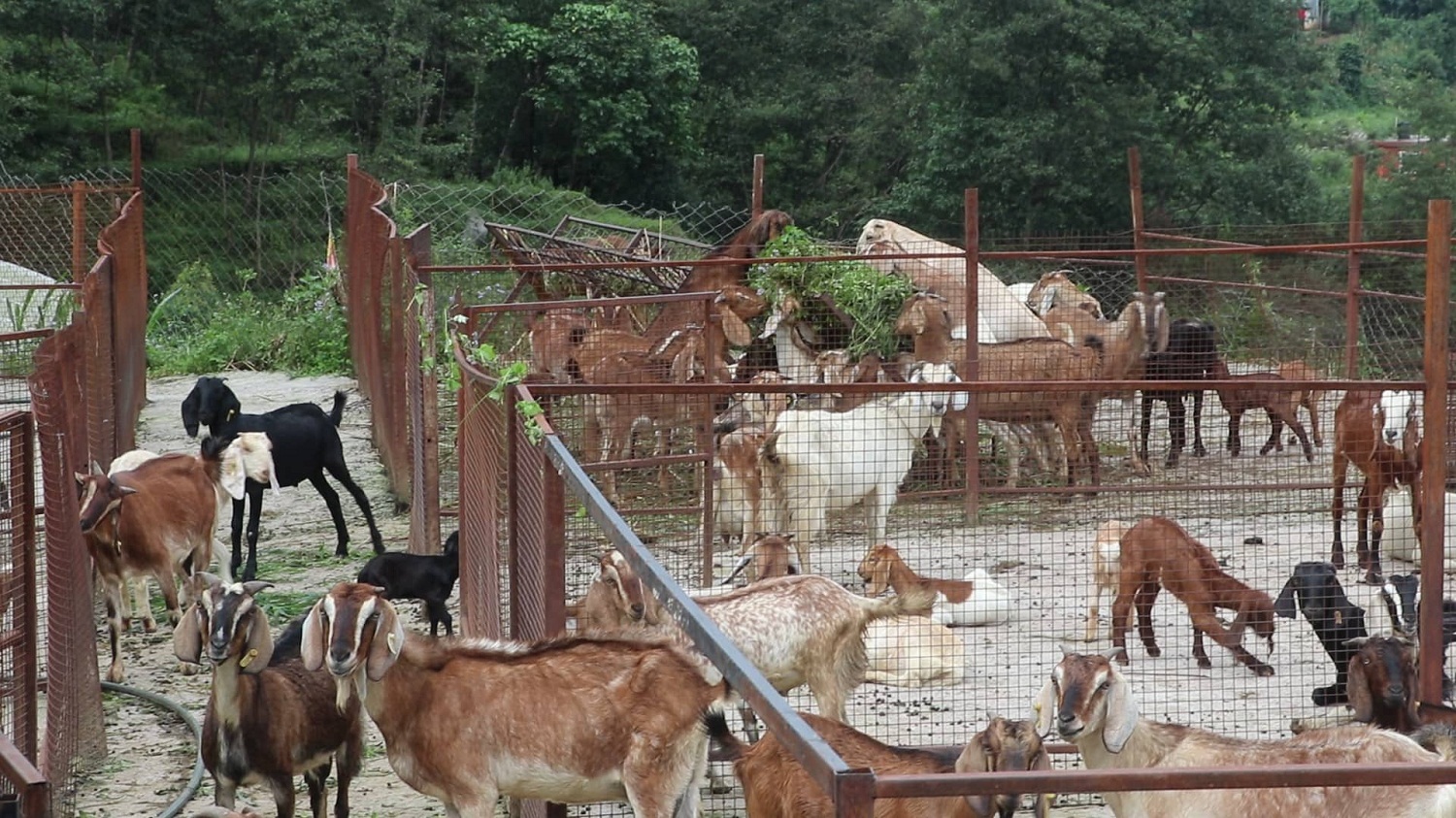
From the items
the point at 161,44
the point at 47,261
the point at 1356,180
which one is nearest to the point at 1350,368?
the point at 1356,180

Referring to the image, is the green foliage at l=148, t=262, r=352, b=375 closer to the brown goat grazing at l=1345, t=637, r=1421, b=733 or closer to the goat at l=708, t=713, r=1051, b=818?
the brown goat grazing at l=1345, t=637, r=1421, b=733

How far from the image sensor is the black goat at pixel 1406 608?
752 centimetres

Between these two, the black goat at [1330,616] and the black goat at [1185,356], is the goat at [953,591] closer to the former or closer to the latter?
the black goat at [1330,616]

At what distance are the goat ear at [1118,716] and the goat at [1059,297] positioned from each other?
10.3 metres

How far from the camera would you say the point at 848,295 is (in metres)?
13.7

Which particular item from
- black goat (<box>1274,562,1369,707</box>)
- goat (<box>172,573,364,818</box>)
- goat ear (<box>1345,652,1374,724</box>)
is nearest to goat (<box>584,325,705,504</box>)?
goat (<box>172,573,364,818</box>)

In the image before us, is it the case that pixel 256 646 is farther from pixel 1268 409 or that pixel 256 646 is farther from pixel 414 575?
pixel 1268 409

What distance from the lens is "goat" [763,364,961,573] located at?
31.8 feet

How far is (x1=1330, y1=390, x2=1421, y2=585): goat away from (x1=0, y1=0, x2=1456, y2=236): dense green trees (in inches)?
685

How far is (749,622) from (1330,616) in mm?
2656

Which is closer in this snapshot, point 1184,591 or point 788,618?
point 788,618

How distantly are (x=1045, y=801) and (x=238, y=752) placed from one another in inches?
110

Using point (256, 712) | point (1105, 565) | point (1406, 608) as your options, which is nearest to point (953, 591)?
point (1105, 565)

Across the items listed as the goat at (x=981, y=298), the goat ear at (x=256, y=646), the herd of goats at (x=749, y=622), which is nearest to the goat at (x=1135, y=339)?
the herd of goats at (x=749, y=622)
